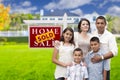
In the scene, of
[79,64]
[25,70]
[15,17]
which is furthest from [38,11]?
[79,64]

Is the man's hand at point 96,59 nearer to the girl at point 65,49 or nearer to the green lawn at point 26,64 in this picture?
the girl at point 65,49

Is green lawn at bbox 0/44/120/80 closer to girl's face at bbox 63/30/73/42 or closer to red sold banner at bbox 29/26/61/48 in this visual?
red sold banner at bbox 29/26/61/48

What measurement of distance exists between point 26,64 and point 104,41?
7.17 feet

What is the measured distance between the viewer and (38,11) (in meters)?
4.95

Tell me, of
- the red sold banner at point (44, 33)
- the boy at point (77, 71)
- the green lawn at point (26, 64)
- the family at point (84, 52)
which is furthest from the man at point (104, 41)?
the green lawn at point (26, 64)

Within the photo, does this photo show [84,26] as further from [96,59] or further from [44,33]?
[44,33]

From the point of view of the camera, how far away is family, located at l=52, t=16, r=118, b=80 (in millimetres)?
2953

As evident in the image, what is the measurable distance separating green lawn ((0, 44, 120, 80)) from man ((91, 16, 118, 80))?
192 centimetres

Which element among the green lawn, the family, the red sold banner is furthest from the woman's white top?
the green lawn

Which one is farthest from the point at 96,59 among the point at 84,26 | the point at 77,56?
the point at 84,26

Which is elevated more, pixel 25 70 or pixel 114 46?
pixel 114 46

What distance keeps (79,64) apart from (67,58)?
0.11 metres

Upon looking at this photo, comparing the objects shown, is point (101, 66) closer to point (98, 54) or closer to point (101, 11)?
point (98, 54)

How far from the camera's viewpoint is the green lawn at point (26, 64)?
494 centimetres
